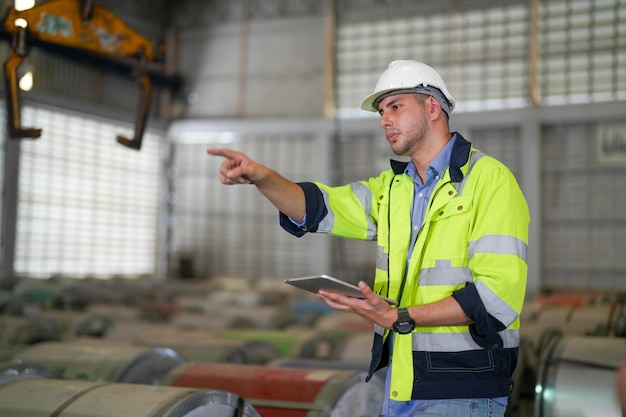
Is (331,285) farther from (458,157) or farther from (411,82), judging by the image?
(411,82)

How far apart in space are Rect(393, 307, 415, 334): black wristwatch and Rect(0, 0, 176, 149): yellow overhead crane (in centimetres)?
412

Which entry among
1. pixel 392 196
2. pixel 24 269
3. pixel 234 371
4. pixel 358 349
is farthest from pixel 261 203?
pixel 392 196

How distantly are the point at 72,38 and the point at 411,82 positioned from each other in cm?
466

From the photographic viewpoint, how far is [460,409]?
273cm

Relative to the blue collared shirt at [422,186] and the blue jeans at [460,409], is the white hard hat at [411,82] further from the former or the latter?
the blue jeans at [460,409]

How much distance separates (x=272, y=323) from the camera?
34.0ft

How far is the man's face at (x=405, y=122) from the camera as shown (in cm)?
295

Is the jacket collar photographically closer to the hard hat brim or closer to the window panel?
the hard hat brim

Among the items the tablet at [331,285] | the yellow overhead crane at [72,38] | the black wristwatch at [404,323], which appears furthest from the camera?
the yellow overhead crane at [72,38]

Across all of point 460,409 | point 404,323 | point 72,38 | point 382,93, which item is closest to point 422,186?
point 382,93

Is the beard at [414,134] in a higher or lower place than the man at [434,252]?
higher

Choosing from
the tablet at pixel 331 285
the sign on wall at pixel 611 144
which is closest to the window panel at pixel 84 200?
the sign on wall at pixel 611 144

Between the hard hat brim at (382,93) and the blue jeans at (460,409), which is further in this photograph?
the hard hat brim at (382,93)

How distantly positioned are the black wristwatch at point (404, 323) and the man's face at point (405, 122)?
671 mm
